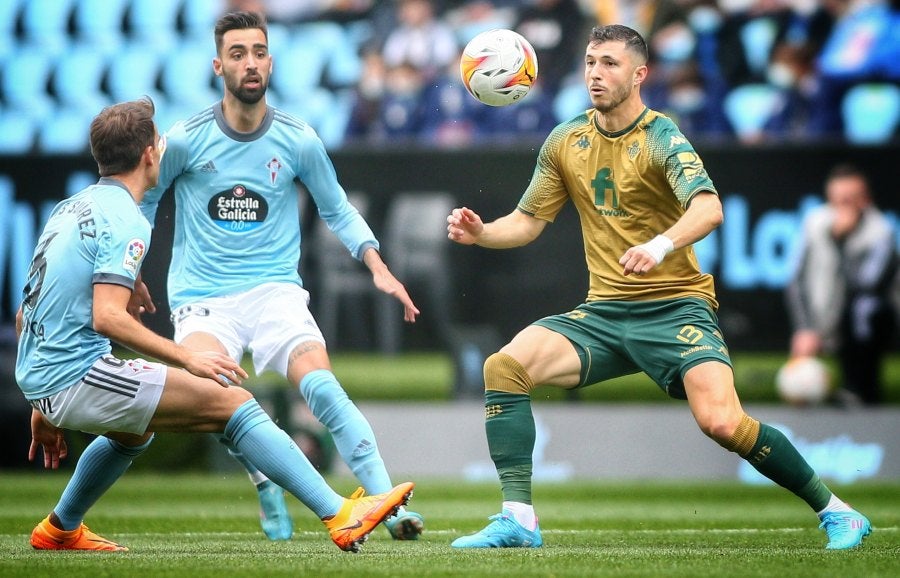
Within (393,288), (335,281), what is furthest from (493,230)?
(335,281)

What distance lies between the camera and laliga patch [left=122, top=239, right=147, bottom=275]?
584cm

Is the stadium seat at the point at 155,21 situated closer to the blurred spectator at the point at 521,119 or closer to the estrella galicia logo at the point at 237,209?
the blurred spectator at the point at 521,119

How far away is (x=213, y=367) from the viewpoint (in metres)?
5.75

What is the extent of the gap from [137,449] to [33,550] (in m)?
0.67

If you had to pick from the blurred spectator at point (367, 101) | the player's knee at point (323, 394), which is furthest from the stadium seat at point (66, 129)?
the player's knee at point (323, 394)

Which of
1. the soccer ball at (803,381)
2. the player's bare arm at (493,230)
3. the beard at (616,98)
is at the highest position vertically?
the beard at (616,98)

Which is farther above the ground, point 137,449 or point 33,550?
point 137,449

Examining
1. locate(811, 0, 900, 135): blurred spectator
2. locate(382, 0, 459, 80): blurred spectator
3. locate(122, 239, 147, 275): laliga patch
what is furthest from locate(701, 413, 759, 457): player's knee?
locate(382, 0, 459, 80): blurred spectator

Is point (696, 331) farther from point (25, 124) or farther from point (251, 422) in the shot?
point (25, 124)

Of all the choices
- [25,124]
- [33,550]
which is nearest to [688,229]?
[33,550]

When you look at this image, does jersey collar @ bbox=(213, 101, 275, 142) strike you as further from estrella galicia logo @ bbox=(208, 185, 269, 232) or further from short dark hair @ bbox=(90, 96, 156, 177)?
short dark hair @ bbox=(90, 96, 156, 177)

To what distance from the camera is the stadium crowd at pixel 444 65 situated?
13.6 m

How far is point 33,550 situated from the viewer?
6598mm

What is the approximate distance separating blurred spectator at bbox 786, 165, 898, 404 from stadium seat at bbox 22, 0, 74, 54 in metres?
8.68
